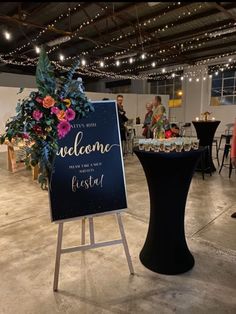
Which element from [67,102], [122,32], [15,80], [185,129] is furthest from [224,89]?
[67,102]

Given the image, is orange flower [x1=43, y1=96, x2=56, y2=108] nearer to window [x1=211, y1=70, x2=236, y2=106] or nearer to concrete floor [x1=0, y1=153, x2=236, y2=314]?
concrete floor [x1=0, y1=153, x2=236, y2=314]

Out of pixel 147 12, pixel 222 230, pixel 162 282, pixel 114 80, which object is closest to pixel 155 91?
pixel 114 80

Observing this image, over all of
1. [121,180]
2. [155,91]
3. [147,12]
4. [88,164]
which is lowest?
A: [121,180]

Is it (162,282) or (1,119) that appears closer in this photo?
(162,282)

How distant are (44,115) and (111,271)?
4.42ft

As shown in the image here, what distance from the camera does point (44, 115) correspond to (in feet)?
4.89

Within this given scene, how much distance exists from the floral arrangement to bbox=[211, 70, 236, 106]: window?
1140cm

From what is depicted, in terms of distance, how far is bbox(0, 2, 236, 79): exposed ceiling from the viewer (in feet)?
20.1

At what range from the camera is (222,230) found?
276 centimetres

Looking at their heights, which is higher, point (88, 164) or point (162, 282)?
point (88, 164)

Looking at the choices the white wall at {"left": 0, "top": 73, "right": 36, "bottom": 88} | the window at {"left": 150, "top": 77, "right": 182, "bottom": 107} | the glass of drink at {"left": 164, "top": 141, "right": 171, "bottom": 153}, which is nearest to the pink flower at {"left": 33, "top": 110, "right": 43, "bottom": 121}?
the glass of drink at {"left": 164, "top": 141, "right": 171, "bottom": 153}

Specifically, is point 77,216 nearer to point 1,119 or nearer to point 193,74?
point 1,119

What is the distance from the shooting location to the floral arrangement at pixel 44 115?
148cm

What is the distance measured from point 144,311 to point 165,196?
2.57ft
